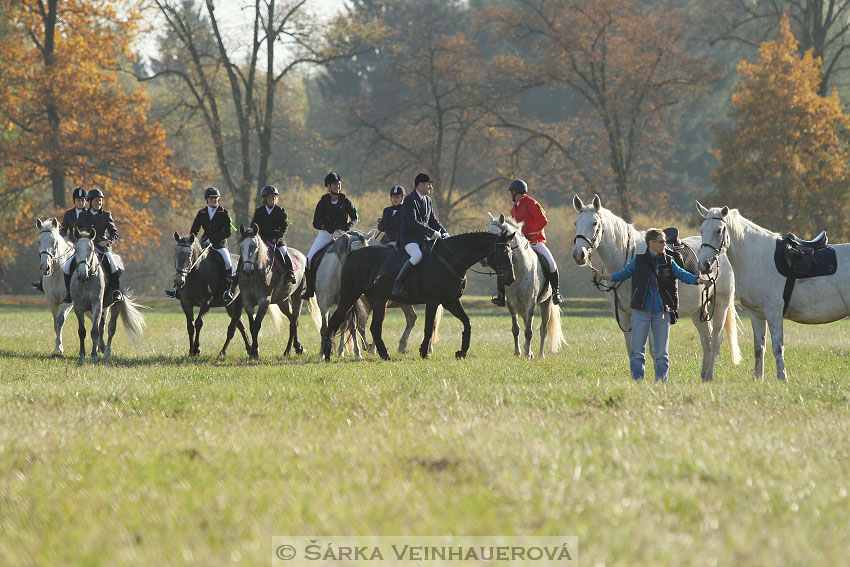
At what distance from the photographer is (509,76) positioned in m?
42.0

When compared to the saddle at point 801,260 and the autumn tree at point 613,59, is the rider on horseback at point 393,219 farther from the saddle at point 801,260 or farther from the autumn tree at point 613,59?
the autumn tree at point 613,59

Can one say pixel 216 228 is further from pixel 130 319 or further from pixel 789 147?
pixel 789 147

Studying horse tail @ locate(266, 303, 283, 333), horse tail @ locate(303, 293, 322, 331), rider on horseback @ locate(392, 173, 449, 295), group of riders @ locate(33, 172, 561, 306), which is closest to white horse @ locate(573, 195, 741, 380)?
rider on horseback @ locate(392, 173, 449, 295)

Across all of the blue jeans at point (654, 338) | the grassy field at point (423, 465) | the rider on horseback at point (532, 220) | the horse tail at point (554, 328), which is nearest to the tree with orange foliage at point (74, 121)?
the rider on horseback at point (532, 220)

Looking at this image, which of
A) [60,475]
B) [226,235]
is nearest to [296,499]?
[60,475]

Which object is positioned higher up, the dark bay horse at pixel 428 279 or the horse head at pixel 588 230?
the horse head at pixel 588 230

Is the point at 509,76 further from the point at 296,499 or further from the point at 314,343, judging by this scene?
the point at 296,499

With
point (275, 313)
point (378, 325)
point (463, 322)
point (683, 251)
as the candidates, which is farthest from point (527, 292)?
point (275, 313)

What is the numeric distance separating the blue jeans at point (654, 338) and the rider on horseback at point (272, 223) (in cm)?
759

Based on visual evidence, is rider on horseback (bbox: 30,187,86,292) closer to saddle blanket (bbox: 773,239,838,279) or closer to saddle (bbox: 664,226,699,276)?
saddle (bbox: 664,226,699,276)

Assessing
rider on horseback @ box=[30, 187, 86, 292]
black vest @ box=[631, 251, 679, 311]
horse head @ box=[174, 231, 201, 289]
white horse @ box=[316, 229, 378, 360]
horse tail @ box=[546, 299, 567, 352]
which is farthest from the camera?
horse tail @ box=[546, 299, 567, 352]

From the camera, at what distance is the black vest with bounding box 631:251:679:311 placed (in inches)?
434

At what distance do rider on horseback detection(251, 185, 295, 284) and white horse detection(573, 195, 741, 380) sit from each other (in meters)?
6.57

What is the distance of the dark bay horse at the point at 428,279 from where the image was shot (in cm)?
1488
